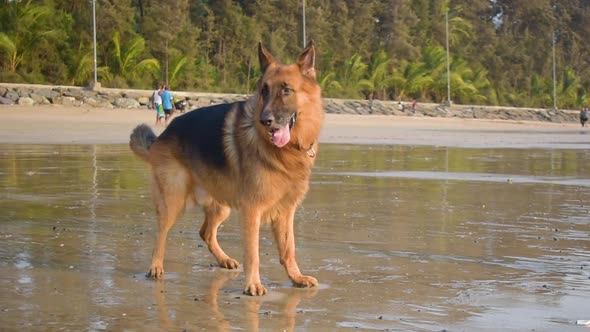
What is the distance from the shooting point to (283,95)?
6.25m

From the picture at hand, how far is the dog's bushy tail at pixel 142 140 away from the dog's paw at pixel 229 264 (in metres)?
1.06

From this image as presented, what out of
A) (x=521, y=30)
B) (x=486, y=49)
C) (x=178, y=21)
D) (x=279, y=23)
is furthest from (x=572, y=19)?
(x=178, y=21)

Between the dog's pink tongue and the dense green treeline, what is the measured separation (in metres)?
34.2

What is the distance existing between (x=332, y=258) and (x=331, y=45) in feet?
174

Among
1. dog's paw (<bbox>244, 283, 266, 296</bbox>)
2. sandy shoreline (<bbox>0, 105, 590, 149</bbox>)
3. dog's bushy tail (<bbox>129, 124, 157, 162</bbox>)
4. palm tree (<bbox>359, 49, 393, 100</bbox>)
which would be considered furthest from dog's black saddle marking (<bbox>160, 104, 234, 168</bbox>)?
palm tree (<bbox>359, 49, 393, 100</bbox>)

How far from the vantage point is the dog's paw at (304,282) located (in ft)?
21.5

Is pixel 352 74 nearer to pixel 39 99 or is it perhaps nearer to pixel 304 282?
pixel 39 99

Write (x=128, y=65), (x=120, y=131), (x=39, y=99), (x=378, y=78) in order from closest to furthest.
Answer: (x=120, y=131), (x=39, y=99), (x=128, y=65), (x=378, y=78)

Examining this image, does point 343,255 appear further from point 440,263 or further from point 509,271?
point 509,271

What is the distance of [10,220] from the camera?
9.26 meters

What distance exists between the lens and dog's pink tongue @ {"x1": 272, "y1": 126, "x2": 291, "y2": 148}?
6309 millimetres

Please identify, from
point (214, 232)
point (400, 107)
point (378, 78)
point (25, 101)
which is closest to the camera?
point (214, 232)

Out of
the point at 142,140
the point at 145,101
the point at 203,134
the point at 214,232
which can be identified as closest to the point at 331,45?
the point at 145,101

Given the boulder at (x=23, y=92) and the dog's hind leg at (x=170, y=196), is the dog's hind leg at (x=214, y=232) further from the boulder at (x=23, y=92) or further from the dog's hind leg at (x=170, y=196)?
the boulder at (x=23, y=92)
